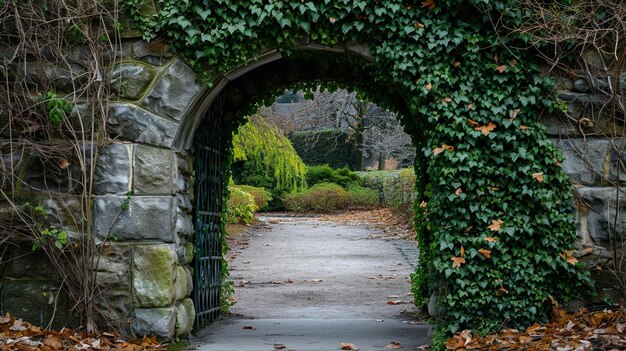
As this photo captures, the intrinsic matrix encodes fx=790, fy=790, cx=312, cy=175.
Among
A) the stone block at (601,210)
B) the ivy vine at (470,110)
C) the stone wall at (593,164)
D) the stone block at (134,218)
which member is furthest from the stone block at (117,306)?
the stone block at (601,210)

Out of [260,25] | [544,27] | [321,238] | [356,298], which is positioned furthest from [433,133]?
[321,238]

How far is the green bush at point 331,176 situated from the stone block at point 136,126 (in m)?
19.1

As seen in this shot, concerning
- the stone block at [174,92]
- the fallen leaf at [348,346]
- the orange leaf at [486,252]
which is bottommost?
the fallen leaf at [348,346]

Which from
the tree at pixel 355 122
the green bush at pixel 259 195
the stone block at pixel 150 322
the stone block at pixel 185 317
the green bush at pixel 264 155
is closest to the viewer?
the stone block at pixel 150 322

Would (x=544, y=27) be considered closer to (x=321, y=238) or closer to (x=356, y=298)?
(x=356, y=298)

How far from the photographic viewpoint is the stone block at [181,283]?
6.20 meters

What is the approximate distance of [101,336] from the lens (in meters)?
5.73

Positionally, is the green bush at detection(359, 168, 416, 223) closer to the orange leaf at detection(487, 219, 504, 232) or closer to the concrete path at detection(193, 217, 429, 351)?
the concrete path at detection(193, 217, 429, 351)

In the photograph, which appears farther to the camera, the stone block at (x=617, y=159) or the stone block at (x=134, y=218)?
the stone block at (x=617, y=159)

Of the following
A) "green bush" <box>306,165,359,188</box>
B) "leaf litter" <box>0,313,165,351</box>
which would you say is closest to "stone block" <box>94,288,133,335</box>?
"leaf litter" <box>0,313,165,351</box>

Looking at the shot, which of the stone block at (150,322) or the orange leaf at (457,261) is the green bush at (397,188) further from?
the stone block at (150,322)

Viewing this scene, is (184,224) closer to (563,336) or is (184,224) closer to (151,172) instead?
(151,172)

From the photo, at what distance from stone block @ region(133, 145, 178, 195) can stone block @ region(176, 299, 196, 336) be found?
0.97m

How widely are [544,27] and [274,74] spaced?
9.78 feet
